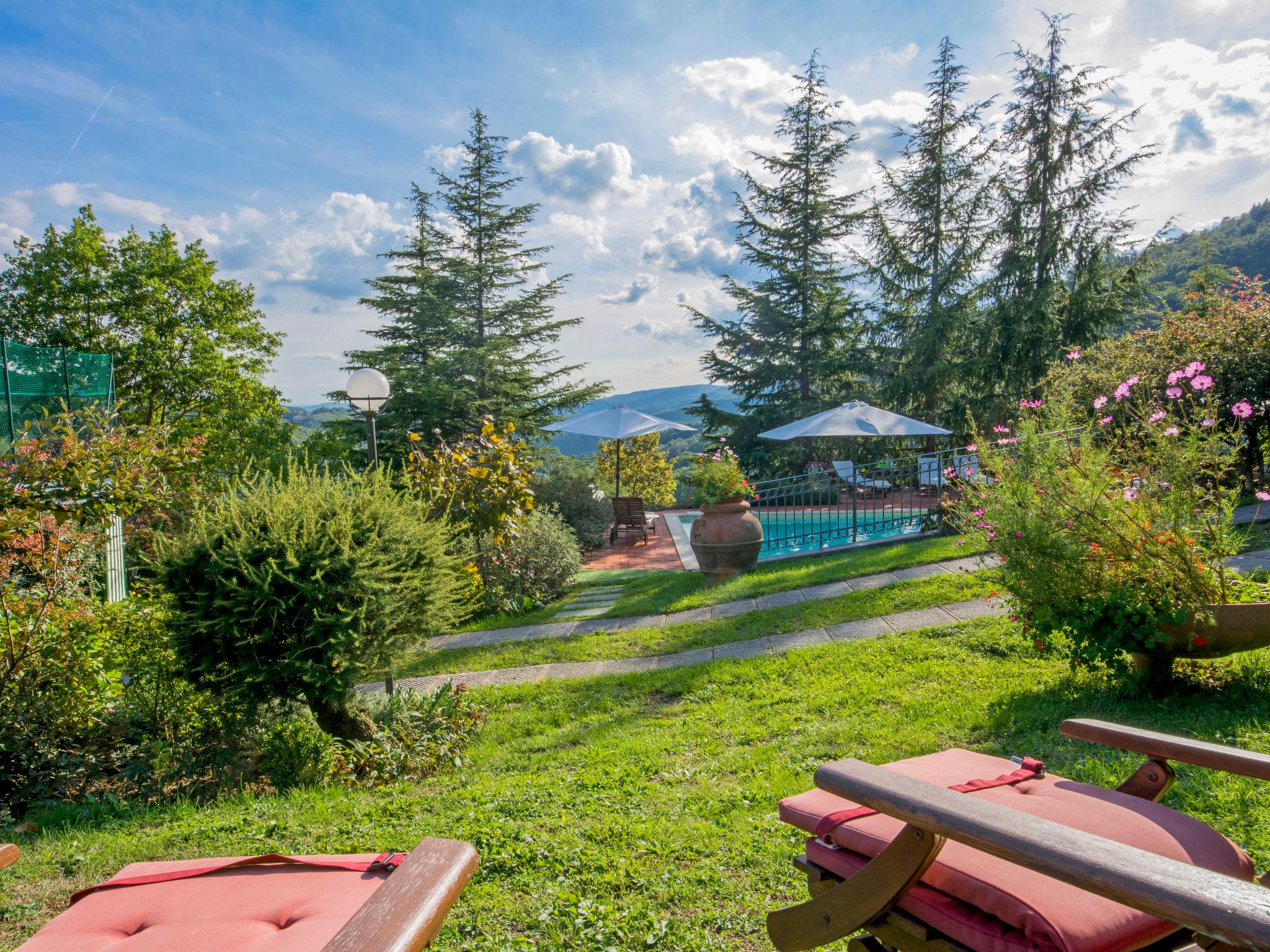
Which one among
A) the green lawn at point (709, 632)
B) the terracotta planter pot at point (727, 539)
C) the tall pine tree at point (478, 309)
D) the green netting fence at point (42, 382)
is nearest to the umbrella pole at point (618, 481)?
the tall pine tree at point (478, 309)

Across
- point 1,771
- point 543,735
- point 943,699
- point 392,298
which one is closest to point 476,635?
point 543,735

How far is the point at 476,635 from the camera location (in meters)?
7.28

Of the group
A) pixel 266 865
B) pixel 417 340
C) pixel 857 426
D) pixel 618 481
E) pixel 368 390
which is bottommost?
pixel 266 865

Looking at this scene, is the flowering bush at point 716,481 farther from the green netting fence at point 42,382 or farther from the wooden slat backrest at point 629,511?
the green netting fence at point 42,382

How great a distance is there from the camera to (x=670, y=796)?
2916 millimetres

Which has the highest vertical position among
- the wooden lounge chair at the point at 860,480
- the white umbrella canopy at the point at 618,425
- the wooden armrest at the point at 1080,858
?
the white umbrella canopy at the point at 618,425

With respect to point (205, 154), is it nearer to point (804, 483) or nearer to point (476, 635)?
point (476, 635)

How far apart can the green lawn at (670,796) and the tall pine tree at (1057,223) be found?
548 inches

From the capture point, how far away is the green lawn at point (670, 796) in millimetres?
2164

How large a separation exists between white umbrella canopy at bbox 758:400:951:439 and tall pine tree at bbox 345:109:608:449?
9.82 meters

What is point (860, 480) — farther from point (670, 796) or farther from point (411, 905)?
point (411, 905)

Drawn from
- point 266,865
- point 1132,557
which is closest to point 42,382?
point 266,865

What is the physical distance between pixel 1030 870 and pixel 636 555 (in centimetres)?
1146

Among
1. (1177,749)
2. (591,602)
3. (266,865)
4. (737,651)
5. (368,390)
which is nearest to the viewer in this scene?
(1177,749)
